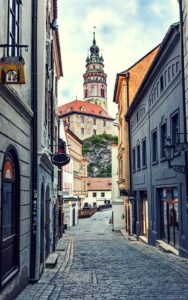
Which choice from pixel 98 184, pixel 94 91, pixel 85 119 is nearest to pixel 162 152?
pixel 98 184

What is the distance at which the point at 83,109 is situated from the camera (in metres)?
123

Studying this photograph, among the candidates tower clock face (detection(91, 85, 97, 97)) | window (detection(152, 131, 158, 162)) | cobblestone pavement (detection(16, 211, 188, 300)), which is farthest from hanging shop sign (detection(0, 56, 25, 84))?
tower clock face (detection(91, 85, 97, 97))

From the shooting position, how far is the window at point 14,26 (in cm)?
824

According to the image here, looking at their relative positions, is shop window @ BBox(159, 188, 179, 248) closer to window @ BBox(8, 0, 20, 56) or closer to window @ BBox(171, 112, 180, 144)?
window @ BBox(171, 112, 180, 144)

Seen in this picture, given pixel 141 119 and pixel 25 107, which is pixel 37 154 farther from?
pixel 141 119

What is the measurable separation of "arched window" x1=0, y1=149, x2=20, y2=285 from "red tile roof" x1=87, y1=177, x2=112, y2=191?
85821 millimetres

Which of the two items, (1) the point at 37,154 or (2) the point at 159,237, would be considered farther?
(2) the point at 159,237

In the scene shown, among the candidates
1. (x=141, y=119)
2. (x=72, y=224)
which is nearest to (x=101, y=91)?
(x=72, y=224)

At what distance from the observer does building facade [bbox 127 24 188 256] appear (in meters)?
15.1

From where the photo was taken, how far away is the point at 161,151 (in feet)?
60.7

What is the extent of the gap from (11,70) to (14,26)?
243 cm

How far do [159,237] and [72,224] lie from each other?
26.9 m

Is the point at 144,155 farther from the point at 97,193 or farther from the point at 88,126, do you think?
the point at 88,126

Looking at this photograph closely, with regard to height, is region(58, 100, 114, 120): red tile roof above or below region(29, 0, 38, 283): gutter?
above
